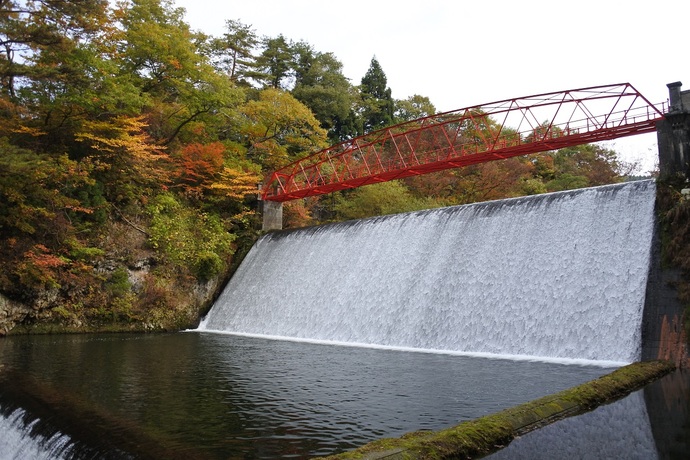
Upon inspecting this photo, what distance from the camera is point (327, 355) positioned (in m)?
12.4

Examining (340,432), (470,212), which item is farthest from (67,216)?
(340,432)

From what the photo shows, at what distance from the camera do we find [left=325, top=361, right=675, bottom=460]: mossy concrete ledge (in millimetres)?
4664

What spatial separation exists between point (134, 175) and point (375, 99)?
2562cm

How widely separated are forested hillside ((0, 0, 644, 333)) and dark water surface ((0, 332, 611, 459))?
207 inches

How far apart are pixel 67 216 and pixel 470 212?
13.6 meters

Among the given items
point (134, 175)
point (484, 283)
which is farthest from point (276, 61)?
point (484, 283)

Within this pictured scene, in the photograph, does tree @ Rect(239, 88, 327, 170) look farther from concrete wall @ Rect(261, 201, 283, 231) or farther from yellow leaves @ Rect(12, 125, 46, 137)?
yellow leaves @ Rect(12, 125, 46, 137)

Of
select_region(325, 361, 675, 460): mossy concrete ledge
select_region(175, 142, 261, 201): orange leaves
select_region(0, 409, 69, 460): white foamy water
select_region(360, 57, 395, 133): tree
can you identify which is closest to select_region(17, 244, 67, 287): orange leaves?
select_region(175, 142, 261, 201): orange leaves

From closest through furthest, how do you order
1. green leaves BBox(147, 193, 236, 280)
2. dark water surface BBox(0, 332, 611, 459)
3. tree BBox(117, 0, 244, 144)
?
dark water surface BBox(0, 332, 611, 459) < green leaves BBox(147, 193, 236, 280) < tree BBox(117, 0, 244, 144)

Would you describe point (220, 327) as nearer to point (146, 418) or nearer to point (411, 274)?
point (411, 274)

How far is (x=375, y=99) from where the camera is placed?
42.4 meters

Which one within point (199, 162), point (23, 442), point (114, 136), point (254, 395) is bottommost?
point (254, 395)

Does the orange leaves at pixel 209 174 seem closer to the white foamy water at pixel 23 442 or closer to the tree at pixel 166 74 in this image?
the tree at pixel 166 74

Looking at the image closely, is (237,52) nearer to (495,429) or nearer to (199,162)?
(199,162)
